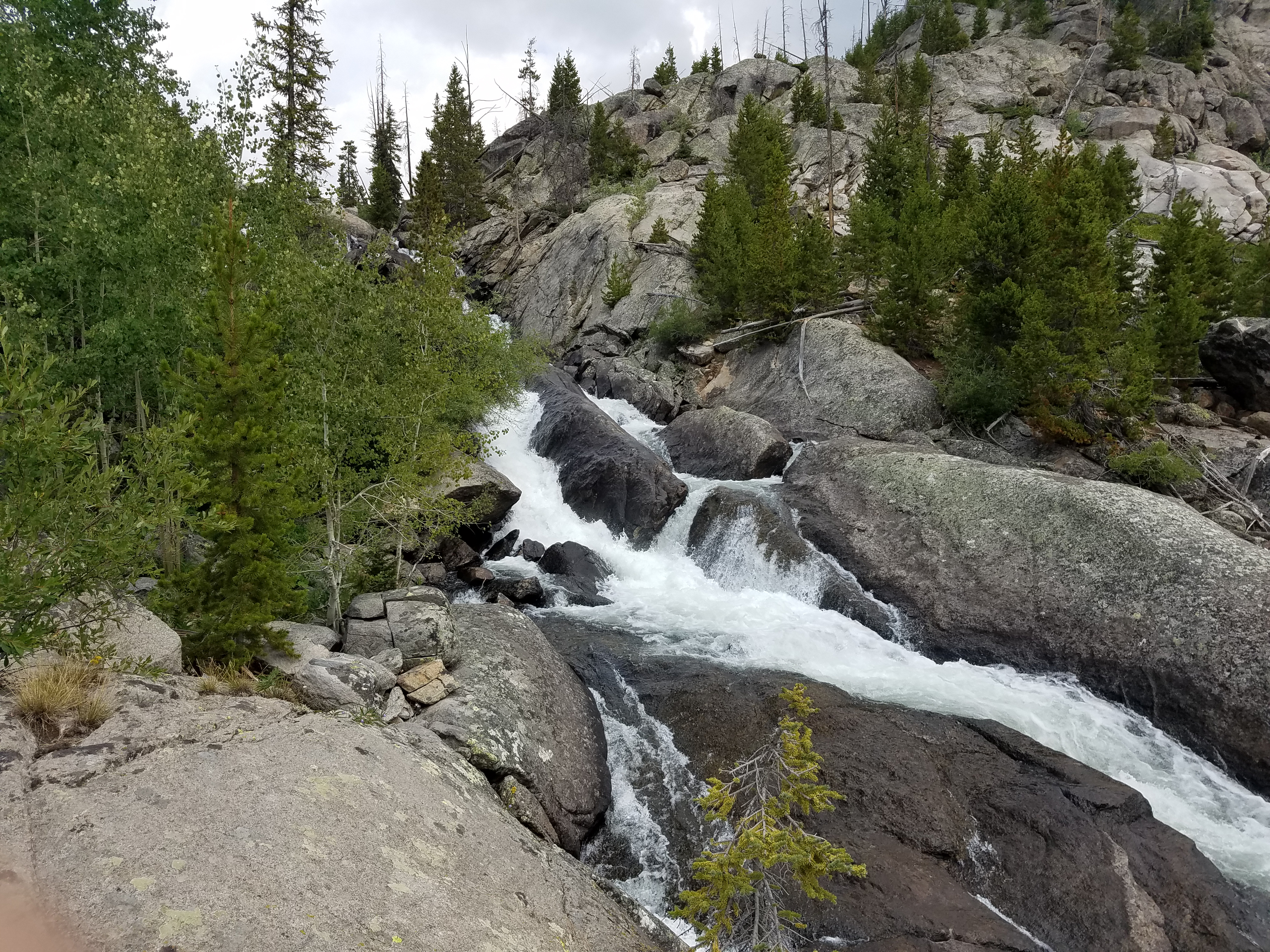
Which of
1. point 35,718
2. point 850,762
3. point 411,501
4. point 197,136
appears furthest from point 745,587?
point 197,136

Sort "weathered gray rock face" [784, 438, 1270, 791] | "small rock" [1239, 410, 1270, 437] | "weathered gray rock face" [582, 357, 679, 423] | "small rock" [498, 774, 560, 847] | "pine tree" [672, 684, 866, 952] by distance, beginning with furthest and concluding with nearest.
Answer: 1. "weathered gray rock face" [582, 357, 679, 423]
2. "small rock" [1239, 410, 1270, 437]
3. "weathered gray rock face" [784, 438, 1270, 791]
4. "small rock" [498, 774, 560, 847]
5. "pine tree" [672, 684, 866, 952]

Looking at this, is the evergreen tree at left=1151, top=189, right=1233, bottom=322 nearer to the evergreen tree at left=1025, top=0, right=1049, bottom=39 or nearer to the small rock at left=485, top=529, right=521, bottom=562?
the small rock at left=485, top=529, right=521, bottom=562

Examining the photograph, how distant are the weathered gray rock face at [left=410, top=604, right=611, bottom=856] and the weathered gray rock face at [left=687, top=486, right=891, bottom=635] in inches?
317

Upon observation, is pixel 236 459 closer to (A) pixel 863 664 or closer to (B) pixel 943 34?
(A) pixel 863 664

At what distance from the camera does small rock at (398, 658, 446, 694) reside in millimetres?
11586

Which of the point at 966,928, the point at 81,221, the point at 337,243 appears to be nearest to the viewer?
the point at 966,928

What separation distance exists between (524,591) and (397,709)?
8.45 metres

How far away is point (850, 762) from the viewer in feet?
38.1

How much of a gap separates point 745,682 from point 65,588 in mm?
11533

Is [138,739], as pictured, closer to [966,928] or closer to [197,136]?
[966,928]

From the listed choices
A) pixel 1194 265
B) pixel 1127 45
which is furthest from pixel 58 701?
pixel 1127 45

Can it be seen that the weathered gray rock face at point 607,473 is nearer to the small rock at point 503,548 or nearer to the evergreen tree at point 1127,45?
the small rock at point 503,548

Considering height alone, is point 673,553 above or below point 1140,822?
above

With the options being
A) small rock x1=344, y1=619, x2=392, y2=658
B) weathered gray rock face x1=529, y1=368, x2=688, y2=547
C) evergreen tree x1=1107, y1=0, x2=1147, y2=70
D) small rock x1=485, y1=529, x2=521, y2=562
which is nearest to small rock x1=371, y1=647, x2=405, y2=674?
small rock x1=344, y1=619, x2=392, y2=658
